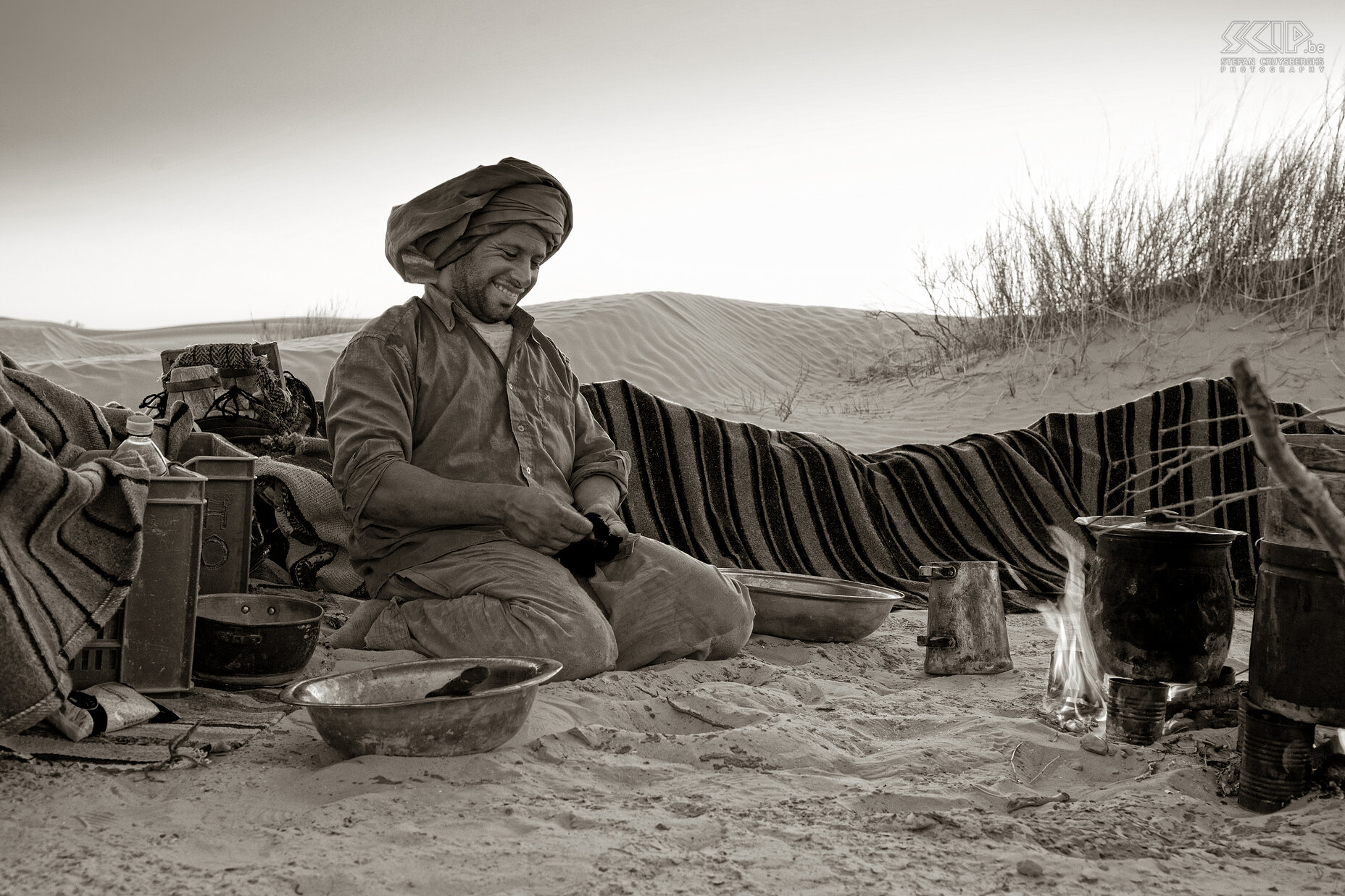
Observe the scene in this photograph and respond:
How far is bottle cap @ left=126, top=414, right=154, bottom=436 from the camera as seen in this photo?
289 centimetres

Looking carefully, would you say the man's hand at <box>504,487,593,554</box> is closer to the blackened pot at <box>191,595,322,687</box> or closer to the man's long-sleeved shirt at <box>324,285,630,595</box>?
the man's long-sleeved shirt at <box>324,285,630,595</box>

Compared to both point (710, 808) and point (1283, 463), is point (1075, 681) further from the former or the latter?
point (1283, 463)

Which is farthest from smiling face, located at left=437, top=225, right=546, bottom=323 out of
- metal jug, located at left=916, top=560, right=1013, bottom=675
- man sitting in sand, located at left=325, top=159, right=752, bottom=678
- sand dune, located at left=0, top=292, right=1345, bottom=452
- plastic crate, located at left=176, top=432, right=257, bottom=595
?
sand dune, located at left=0, top=292, right=1345, bottom=452

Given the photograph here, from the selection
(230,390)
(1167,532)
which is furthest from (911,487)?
(230,390)

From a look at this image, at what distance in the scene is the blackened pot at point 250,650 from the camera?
3.07 metres

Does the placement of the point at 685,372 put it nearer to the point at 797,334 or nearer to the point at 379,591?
the point at 797,334

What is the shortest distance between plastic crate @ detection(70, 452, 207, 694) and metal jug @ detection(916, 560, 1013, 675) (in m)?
2.25

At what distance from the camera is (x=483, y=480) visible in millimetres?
3498

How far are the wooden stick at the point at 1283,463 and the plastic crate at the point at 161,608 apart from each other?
2518 mm

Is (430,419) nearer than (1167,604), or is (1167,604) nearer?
(1167,604)

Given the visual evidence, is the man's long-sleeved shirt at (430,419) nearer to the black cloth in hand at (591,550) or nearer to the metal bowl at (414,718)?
the black cloth in hand at (591,550)

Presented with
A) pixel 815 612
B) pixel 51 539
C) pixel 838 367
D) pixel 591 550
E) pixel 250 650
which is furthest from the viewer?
pixel 838 367

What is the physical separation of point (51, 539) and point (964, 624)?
2667mm

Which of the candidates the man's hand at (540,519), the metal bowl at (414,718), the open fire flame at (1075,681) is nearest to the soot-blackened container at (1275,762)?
the open fire flame at (1075,681)
